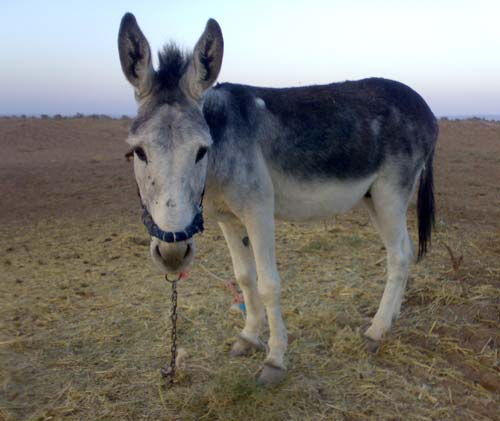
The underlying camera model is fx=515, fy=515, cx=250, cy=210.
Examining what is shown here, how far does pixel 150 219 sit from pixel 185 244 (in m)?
0.25

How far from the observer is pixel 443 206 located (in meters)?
9.26

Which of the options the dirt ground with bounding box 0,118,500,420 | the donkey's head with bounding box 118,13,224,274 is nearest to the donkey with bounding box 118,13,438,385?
the donkey's head with bounding box 118,13,224,274

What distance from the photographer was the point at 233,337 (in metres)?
4.46

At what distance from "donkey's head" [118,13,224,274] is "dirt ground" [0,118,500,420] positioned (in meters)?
1.37

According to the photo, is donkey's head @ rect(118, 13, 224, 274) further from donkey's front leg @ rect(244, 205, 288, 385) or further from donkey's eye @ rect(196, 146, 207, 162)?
donkey's front leg @ rect(244, 205, 288, 385)

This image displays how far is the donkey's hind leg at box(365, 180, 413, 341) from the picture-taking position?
432 cm

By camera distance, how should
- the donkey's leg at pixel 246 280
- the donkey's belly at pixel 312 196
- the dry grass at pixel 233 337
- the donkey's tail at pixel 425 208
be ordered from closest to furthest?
the dry grass at pixel 233 337 < the donkey's belly at pixel 312 196 < the donkey's leg at pixel 246 280 < the donkey's tail at pixel 425 208

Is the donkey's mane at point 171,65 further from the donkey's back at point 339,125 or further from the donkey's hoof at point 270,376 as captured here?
the donkey's hoof at point 270,376

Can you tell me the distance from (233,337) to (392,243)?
1.60 metres

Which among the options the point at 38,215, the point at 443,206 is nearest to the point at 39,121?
the point at 38,215

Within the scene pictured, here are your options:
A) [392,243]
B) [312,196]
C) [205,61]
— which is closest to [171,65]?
[205,61]

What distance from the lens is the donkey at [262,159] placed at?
2.70 m

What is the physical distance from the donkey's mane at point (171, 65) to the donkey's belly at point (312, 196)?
1059 millimetres

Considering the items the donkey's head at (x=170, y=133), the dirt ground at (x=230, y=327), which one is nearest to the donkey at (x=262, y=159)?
the donkey's head at (x=170, y=133)
